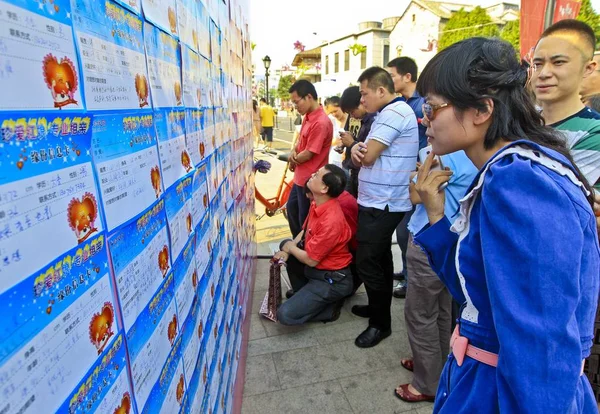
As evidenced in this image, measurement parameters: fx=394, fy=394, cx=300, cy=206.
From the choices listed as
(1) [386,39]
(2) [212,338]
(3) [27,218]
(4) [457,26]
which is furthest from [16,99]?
(1) [386,39]

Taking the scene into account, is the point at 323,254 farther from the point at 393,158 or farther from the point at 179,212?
the point at 179,212

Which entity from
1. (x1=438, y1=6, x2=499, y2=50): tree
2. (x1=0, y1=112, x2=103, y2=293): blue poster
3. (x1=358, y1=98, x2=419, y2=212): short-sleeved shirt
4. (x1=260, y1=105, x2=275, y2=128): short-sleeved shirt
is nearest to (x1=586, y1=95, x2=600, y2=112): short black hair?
(x1=358, y1=98, x2=419, y2=212): short-sleeved shirt

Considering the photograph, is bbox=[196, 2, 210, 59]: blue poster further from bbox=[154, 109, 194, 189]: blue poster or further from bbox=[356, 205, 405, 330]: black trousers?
bbox=[356, 205, 405, 330]: black trousers

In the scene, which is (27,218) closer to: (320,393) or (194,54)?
(194,54)

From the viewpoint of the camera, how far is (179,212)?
3.79ft

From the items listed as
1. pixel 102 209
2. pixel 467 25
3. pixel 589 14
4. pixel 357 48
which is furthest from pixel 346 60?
pixel 102 209

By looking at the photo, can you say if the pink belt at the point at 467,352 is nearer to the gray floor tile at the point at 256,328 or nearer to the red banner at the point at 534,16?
the gray floor tile at the point at 256,328

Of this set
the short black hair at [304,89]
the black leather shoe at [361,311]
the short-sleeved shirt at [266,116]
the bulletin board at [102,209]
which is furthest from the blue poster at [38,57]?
the short-sleeved shirt at [266,116]

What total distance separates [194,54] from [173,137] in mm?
438

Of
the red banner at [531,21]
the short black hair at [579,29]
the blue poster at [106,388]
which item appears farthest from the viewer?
the red banner at [531,21]

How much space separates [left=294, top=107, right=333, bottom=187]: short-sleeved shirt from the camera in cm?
378

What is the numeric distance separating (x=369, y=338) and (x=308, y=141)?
1.90m

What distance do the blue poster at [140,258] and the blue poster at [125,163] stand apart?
0.10 ft

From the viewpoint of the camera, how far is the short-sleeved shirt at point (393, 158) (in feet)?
8.31
